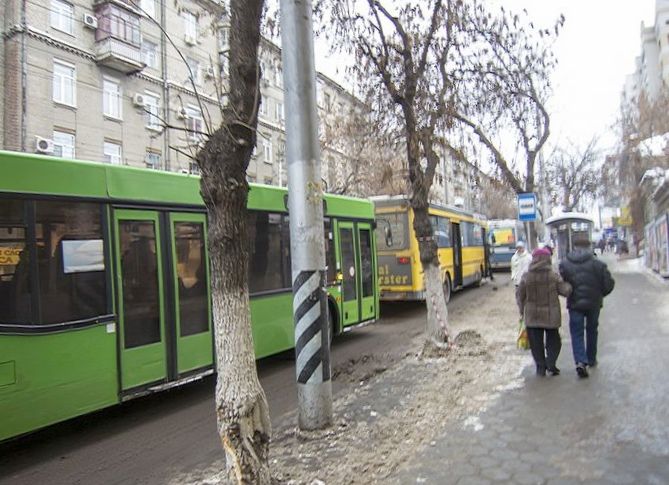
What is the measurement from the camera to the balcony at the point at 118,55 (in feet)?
75.5

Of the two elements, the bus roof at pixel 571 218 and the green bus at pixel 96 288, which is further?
the bus roof at pixel 571 218

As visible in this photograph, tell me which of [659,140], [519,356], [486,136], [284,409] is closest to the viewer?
[284,409]

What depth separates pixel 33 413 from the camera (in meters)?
4.86

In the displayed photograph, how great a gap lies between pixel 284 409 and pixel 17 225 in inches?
133

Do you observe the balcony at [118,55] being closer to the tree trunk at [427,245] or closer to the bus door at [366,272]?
the bus door at [366,272]

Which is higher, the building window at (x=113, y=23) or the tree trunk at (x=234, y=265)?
the building window at (x=113, y=23)

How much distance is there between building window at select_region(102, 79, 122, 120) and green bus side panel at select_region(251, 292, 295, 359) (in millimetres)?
18875

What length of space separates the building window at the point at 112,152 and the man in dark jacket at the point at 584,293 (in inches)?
822

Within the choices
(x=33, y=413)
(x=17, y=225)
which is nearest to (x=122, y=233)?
(x=17, y=225)

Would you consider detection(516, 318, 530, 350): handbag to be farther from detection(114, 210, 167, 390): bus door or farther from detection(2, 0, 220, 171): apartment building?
detection(2, 0, 220, 171): apartment building

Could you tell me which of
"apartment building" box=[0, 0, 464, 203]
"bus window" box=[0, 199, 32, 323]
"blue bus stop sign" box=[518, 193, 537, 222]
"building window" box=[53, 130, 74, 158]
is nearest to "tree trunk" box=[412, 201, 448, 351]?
"bus window" box=[0, 199, 32, 323]

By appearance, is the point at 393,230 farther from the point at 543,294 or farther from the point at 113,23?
the point at 113,23

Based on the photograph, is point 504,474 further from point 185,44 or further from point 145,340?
point 185,44

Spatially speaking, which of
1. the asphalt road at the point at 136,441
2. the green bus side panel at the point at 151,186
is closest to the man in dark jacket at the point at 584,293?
the asphalt road at the point at 136,441
